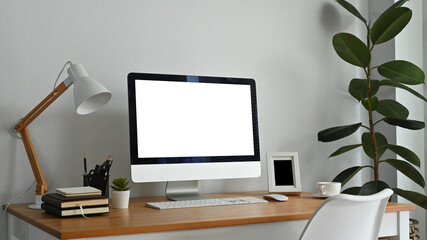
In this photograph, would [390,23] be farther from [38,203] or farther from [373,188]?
[38,203]

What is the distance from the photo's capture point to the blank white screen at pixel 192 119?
204 cm

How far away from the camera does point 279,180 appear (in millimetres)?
2371

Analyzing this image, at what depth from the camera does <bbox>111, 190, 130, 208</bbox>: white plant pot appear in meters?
1.86

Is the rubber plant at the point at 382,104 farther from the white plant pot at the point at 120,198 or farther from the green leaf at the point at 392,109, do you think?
the white plant pot at the point at 120,198

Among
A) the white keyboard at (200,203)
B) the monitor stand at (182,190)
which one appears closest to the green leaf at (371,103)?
the white keyboard at (200,203)

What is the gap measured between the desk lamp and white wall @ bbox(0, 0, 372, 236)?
14 centimetres

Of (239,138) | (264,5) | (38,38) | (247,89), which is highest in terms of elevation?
(264,5)

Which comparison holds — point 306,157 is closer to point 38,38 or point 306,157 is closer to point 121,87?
point 121,87

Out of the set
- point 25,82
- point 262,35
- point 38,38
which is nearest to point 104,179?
point 25,82

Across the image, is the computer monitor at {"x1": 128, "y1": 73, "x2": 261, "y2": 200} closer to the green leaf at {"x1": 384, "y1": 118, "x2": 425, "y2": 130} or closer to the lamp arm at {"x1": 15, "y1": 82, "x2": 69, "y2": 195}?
the lamp arm at {"x1": 15, "y1": 82, "x2": 69, "y2": 195}

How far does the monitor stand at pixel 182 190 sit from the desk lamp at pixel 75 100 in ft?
1.66

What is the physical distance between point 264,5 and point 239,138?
86 centimetres

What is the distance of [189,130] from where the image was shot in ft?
6.97

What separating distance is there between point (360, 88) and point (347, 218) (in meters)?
1.35
